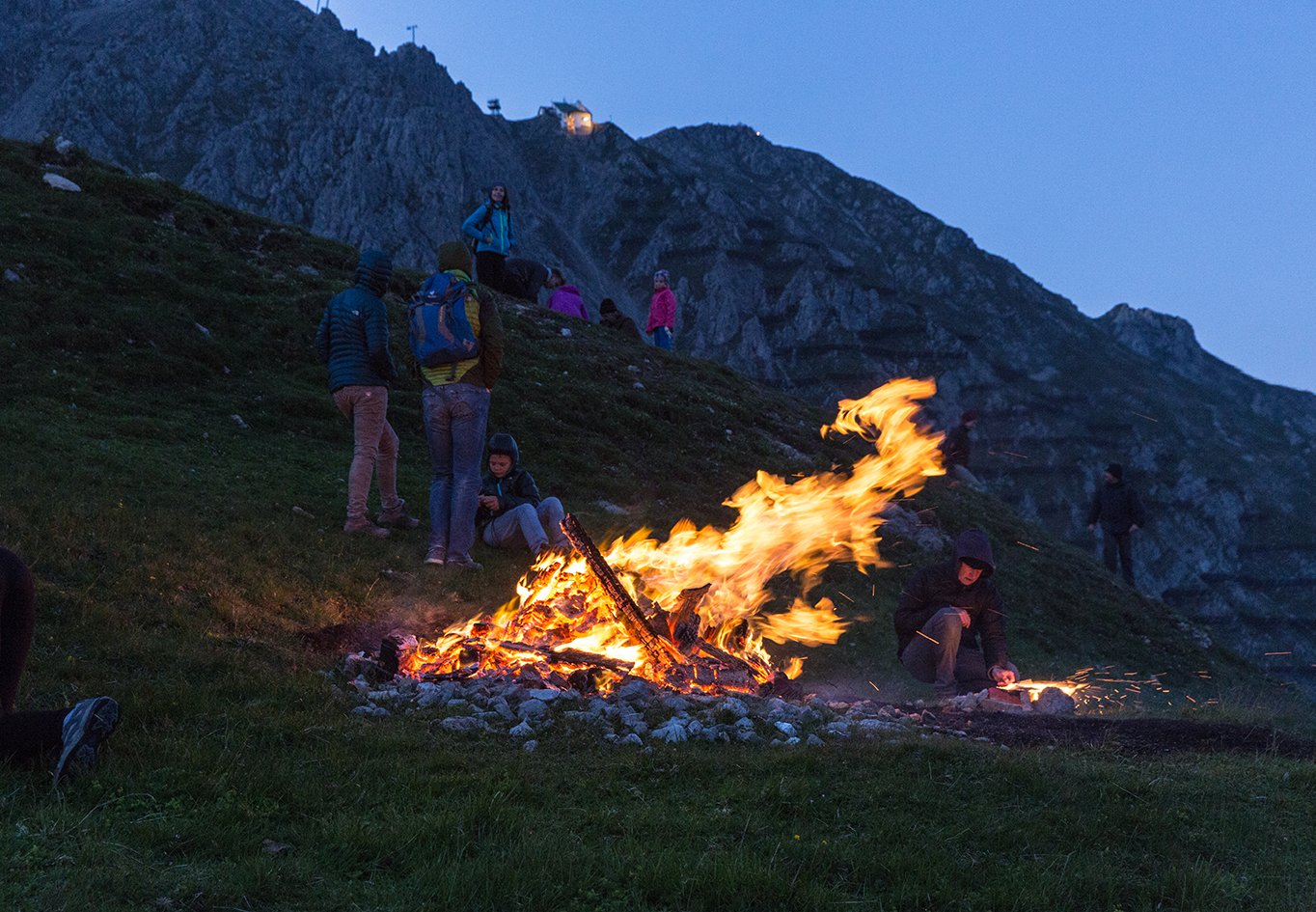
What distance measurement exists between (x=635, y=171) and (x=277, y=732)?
14504cm

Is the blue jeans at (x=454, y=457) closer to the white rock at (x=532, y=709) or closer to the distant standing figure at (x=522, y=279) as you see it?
the white rock at (x=532, y=709)

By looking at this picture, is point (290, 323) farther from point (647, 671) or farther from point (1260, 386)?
point (1260, 386)

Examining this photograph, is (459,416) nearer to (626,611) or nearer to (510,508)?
(510,508)

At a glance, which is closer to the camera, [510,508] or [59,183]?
[510,508]

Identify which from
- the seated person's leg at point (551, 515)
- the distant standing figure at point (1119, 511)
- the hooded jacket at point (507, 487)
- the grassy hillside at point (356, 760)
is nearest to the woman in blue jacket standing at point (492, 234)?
the grassy hillside at point (356, 760)

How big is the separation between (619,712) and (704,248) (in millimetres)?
127237

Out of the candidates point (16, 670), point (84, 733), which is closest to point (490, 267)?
point (16, 670)

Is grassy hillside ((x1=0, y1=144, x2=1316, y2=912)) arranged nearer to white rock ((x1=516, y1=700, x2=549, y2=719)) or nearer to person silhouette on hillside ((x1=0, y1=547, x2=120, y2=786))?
person silhouette on hillside ((x1=0, y1=547, x2=120, y2=786))

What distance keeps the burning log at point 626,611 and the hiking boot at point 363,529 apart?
144 inches

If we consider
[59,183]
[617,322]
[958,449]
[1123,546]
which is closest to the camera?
[59,183]

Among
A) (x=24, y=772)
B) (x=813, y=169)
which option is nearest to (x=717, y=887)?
(x=24, y=772)

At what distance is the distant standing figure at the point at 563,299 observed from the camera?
25.7 meters

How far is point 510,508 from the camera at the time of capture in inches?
494

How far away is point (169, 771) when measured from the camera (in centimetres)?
532
